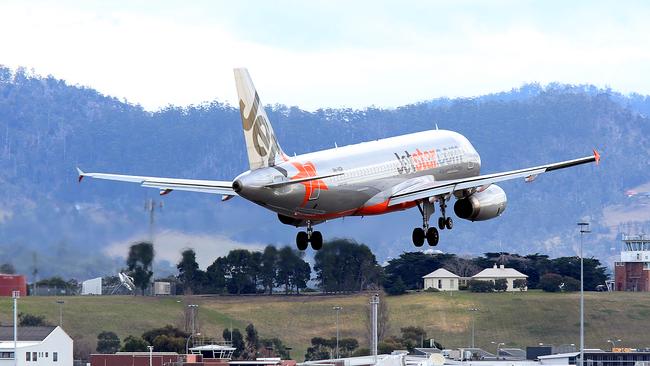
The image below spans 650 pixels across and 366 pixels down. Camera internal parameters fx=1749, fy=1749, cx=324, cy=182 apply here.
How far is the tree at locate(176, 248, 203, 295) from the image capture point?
145 metres

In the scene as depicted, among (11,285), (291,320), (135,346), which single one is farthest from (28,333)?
(291,320)

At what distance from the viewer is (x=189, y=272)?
16362 cm

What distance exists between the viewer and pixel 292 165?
80.9 metres

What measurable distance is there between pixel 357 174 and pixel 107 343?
85392 mm

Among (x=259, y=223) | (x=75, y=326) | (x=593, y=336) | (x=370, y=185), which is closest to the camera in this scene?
(x=370, y=185)

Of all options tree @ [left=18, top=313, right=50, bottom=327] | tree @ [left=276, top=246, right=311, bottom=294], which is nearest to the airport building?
tree @ [left=18, top=313, right=50, bottom=327]

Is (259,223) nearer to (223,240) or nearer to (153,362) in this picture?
(223,240)

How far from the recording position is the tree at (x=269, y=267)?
15800 cm

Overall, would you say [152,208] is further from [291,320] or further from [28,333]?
[291,320]

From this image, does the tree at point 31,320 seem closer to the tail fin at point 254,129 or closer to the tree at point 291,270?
the tree at point 291,270

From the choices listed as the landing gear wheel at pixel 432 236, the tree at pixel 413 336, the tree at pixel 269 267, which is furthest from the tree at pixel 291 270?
the landing gear wheel at pixel 432 236

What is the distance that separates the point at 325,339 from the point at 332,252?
646 inches

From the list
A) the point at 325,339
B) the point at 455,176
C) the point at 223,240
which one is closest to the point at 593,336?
the point at 325,339

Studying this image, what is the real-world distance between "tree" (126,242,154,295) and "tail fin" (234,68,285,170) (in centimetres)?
5239
